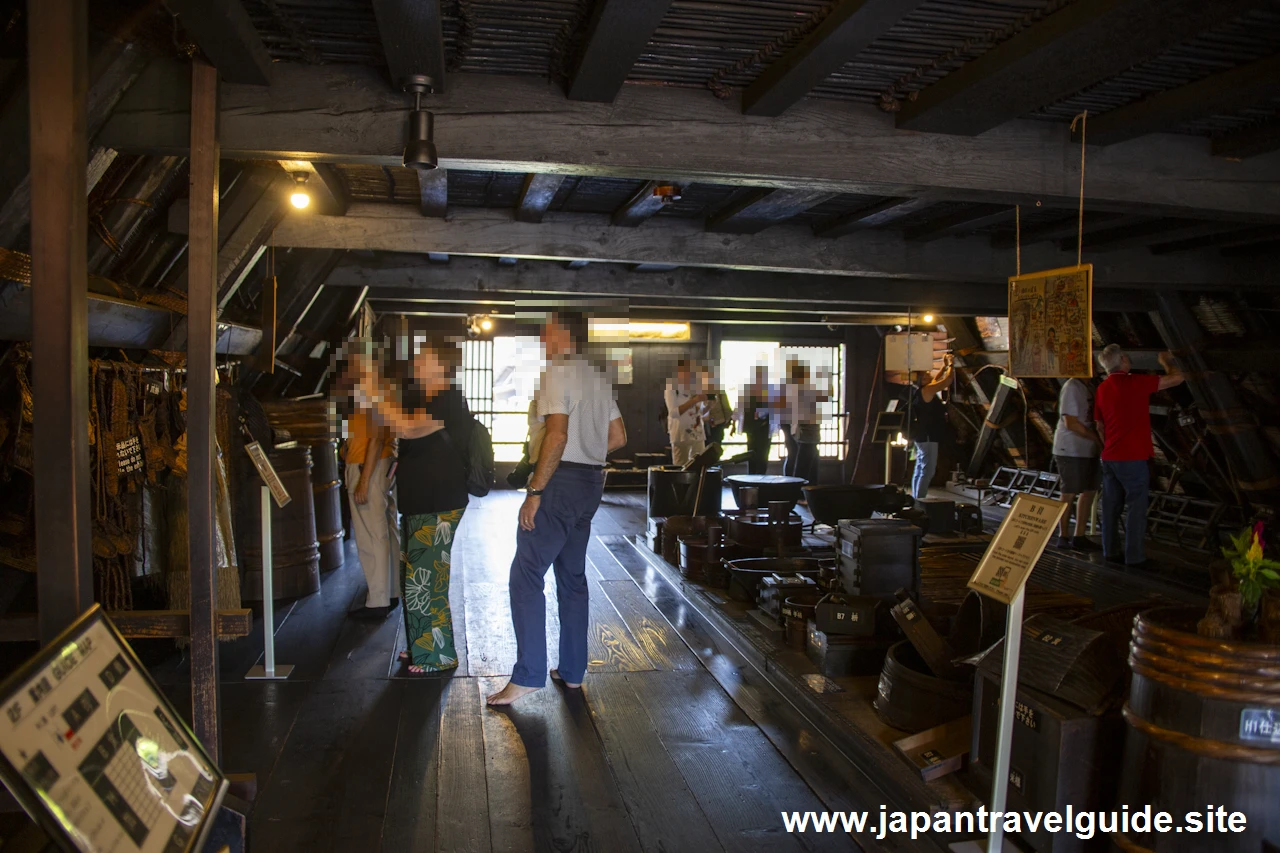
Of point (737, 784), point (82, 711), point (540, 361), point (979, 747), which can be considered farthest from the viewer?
point (540, 361)

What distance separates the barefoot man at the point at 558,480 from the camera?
12.4 ft

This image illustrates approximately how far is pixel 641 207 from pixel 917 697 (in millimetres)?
3111

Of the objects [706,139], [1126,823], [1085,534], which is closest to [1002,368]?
[1085,534]

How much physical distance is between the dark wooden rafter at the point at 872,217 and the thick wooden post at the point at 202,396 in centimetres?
338

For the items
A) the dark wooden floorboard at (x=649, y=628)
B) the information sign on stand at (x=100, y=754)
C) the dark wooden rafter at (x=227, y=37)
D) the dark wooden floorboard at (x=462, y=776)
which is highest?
the dark wooden rafter at (x=227, y=37)

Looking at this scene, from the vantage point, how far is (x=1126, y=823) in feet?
7.93

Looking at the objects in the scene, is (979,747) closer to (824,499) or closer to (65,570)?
(65,570)

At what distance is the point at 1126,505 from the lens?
24.0 ft

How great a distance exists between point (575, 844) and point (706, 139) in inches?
97.3

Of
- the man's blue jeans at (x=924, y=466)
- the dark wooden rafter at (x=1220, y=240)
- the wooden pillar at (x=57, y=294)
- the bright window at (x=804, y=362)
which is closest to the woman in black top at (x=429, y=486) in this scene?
the wooden pillar at (x=57, y=294)

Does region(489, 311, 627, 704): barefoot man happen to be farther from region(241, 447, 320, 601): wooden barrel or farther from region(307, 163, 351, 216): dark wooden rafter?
region(241, 447, 320, 601): wooden barrel

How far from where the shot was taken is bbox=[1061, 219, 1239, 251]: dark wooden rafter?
544cm

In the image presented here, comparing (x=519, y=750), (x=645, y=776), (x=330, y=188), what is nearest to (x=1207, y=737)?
(x=645, y=776)

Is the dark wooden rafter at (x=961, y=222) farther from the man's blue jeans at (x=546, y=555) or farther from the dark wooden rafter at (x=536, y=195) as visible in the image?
Answer: the man's blue jeans at (x=546, y=555)
